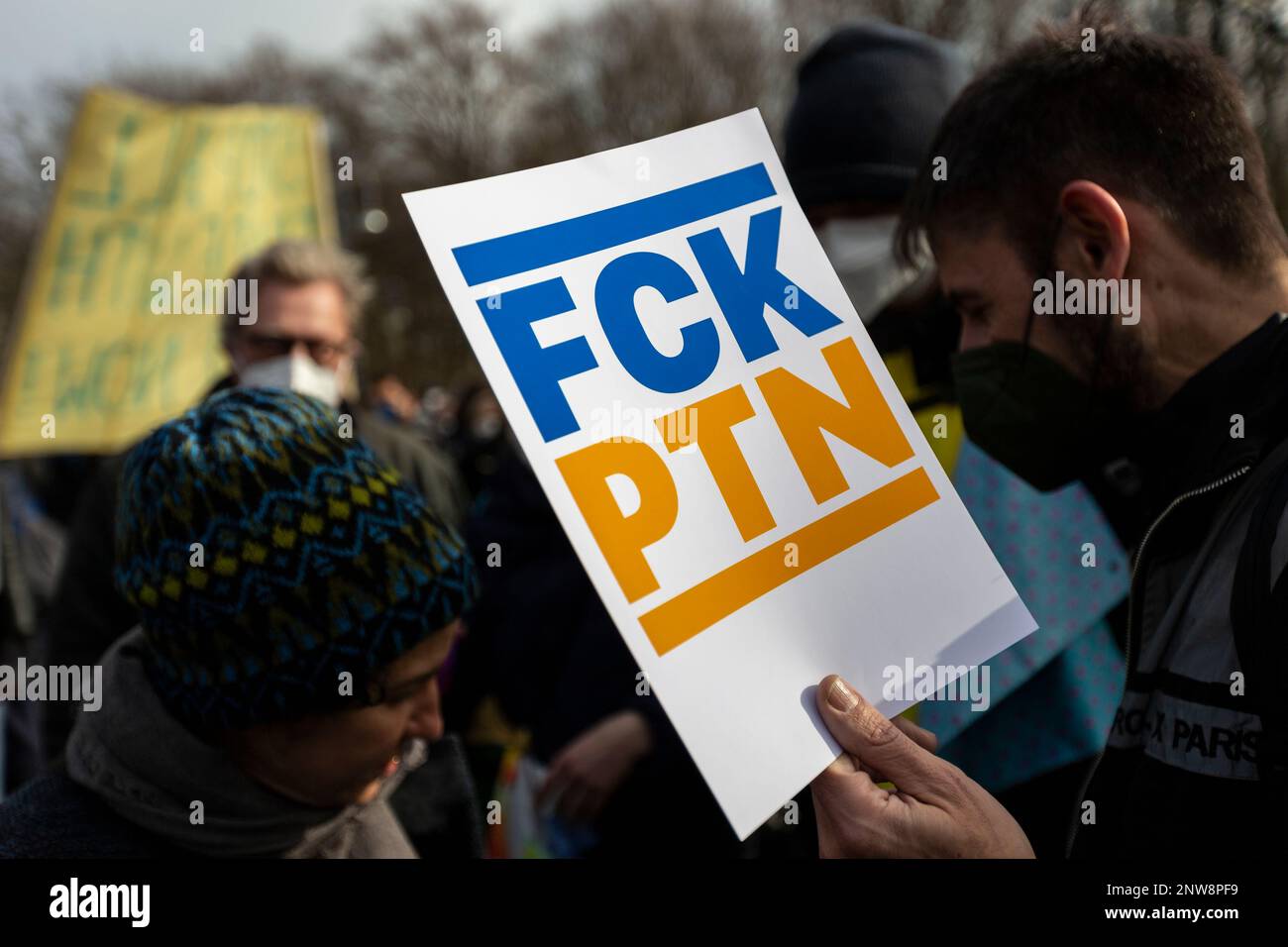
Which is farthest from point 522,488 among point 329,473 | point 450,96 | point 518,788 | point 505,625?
point 450,96

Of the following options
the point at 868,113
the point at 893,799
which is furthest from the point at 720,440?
the point at 868,113

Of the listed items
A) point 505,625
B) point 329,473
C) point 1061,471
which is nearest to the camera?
point 329,473

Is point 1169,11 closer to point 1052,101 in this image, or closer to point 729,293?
point 1052,101

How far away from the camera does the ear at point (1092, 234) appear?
1229 mm

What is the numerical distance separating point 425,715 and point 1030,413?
89 cm

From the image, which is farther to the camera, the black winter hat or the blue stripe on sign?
the black winter hat

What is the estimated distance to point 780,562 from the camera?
958 millimetres

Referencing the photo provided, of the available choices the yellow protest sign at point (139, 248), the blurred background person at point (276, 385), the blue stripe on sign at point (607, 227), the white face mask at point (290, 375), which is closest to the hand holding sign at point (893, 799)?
the blue stripe on sign at point (607, 227)

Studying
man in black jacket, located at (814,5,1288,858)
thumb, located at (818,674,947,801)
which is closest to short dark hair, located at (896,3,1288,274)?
man in black jacket, located at (814,5,1288,858)

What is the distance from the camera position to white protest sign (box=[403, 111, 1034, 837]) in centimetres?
89

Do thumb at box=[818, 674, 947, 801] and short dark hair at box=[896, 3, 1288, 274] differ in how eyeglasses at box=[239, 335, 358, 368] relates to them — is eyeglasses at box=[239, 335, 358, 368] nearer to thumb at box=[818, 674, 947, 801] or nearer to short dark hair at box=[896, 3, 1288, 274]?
short dark hair at box=[896, 3, 1288, 274]

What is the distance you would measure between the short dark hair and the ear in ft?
0.09
